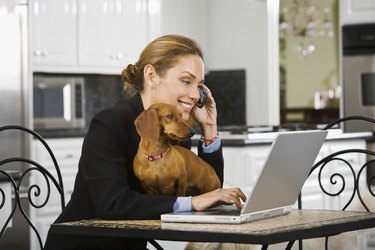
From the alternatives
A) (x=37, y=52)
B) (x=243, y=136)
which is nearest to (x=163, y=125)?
(x=243, y=136)

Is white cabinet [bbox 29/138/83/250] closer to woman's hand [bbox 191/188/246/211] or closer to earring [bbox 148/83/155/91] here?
earring [bbox 148/83/155/91]

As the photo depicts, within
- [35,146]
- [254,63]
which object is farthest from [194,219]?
[254,63]

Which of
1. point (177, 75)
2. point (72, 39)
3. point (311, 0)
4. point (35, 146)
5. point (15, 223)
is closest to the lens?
point (177, 75)

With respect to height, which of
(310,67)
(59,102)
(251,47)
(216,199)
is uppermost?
(310,67)

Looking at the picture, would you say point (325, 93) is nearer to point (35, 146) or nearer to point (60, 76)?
point (60, 76)

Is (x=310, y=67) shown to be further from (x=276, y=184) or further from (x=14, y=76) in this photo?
(x=276, y=184)

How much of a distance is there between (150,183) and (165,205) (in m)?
0.08

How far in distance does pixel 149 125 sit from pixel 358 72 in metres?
4.14

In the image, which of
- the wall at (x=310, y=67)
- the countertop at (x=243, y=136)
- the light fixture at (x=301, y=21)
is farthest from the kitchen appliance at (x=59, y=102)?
the wall at (x=310, y=67)

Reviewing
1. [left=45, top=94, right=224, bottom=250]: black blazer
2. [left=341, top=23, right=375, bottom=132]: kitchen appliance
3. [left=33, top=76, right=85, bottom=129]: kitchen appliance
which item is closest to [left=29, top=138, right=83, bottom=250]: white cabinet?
[left=33, top=76, right=85, bottom=129]: kitchen appliance

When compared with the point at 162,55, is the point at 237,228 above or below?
below

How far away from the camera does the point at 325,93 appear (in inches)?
473

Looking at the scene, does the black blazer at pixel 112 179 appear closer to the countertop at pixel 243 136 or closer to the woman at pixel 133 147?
the woman at pixel 133 147

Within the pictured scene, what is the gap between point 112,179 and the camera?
2.05 m
